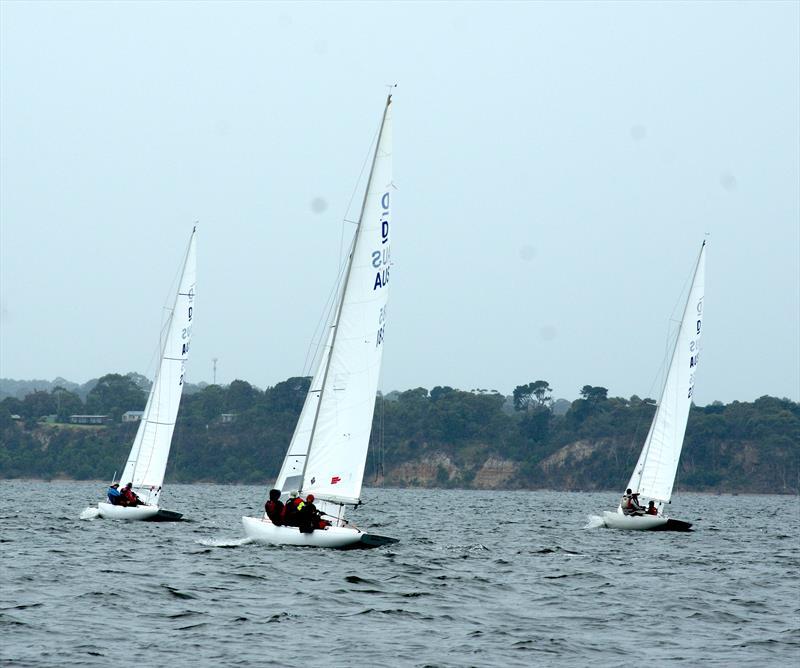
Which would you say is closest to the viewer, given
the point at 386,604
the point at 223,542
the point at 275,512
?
the point at 386,604

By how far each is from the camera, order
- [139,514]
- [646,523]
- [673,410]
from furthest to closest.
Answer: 1. [673,410]
2. [646,523]
3. [139,514]

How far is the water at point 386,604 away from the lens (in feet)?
54.5

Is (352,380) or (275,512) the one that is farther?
(352,380)

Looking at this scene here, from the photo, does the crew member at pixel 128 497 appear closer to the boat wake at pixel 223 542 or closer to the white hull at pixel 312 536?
the boat wake at pixel 223 542

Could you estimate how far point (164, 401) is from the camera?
43.9 meters

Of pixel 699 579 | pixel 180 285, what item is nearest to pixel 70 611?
pixel 699 579

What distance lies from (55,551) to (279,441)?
4834 inches

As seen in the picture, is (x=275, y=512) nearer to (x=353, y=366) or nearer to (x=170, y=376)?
(x=353, y=366)

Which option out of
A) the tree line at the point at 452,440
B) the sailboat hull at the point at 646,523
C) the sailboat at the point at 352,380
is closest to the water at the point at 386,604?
the sailboat at the point at 352,380

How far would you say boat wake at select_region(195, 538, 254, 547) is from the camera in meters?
28.5

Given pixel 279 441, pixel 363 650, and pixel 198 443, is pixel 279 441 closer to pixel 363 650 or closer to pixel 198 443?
pixel 198 443

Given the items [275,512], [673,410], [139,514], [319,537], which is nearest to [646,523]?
[673,410]

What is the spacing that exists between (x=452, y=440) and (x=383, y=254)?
5157 inches

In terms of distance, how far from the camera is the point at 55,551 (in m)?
27.8
